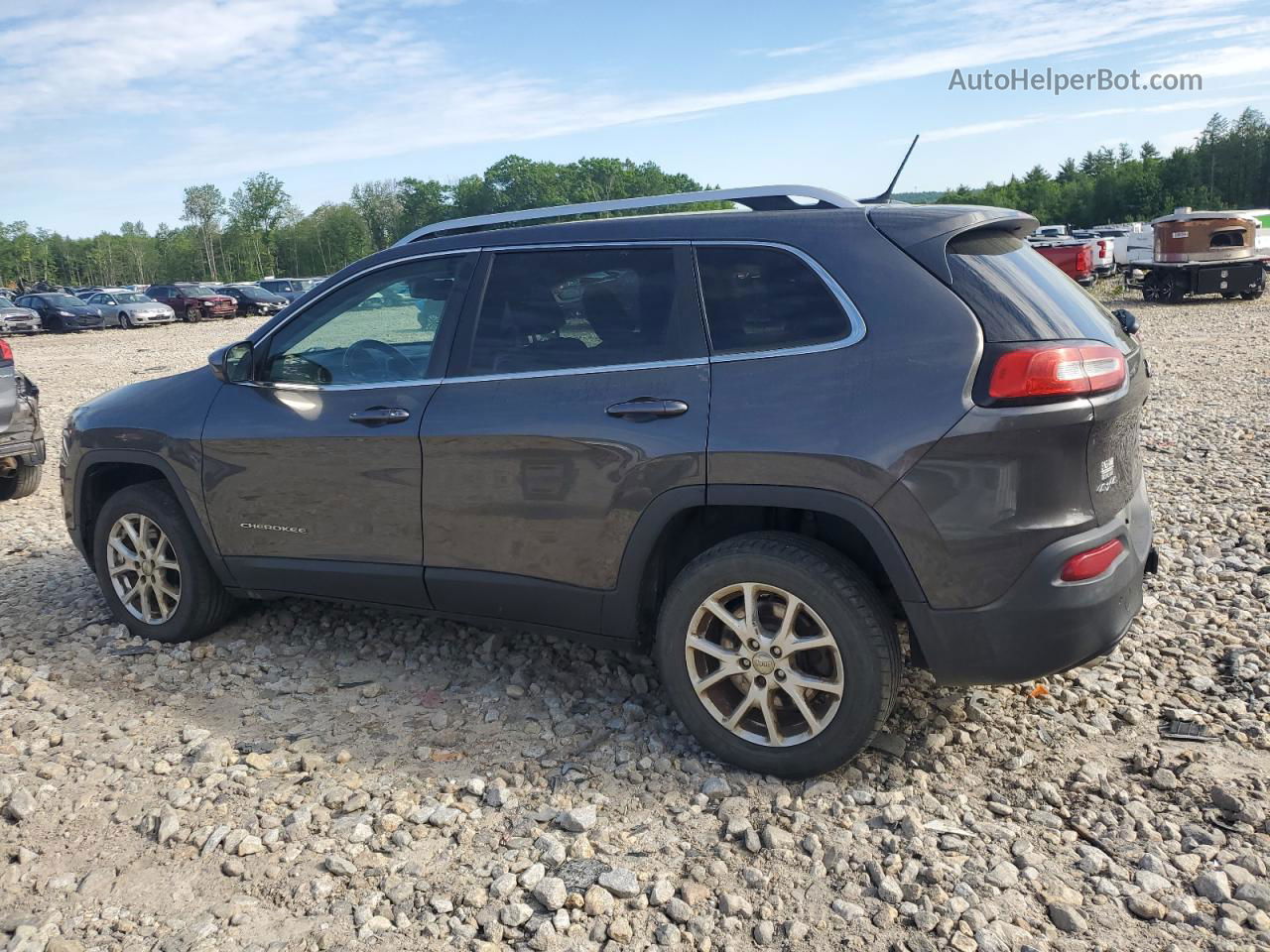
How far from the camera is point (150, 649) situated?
4.89 metres

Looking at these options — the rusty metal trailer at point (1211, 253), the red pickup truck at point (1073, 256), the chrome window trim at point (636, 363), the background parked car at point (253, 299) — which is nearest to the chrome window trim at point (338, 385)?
the chrome window trim at point (636, 363)

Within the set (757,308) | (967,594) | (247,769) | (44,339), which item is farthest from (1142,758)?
(44,339)

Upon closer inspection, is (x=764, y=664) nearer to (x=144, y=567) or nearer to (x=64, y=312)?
(x=144, y=567)

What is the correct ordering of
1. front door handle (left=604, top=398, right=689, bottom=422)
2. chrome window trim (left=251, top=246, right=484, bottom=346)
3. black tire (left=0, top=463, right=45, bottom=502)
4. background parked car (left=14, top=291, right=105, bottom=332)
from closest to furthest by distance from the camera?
front door handle (left=604, top=398, right=689, bottom=422) < chrome window trim (left=251, top=246, right=484, bottom=346) < black tire (left=0, top=463, right=45, bottom=502) < background parked car (left=14, top=291, right=105, bottom=332)

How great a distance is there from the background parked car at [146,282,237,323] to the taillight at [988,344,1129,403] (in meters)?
43.7

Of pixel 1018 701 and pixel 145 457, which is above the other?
pixel 145 457

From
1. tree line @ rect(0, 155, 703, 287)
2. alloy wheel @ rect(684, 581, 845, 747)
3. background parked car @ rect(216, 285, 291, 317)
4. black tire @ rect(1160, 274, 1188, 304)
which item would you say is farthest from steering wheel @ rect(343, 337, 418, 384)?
tree line @ rect(0, 155, 703, 287)

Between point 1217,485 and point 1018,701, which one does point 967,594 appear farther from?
point 1217,485

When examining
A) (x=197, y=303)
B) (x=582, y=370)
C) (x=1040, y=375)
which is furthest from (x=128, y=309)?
(x=1040, y=375)

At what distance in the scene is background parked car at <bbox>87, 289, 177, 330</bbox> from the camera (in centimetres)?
3900

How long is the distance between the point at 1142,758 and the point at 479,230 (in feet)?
10.1

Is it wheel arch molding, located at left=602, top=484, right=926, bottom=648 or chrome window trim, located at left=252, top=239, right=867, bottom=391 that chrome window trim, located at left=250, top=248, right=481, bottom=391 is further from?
wheel arch molding, located at left=602, top=484, right=926, bottom=648

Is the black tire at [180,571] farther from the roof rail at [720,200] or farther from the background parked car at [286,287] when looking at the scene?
the background parked car at [286,287]

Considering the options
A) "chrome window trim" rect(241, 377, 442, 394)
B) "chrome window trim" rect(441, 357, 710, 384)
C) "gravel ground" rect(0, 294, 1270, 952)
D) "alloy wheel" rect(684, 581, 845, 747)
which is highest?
"chrome window trim" rect(441, 357, 710, 384)
